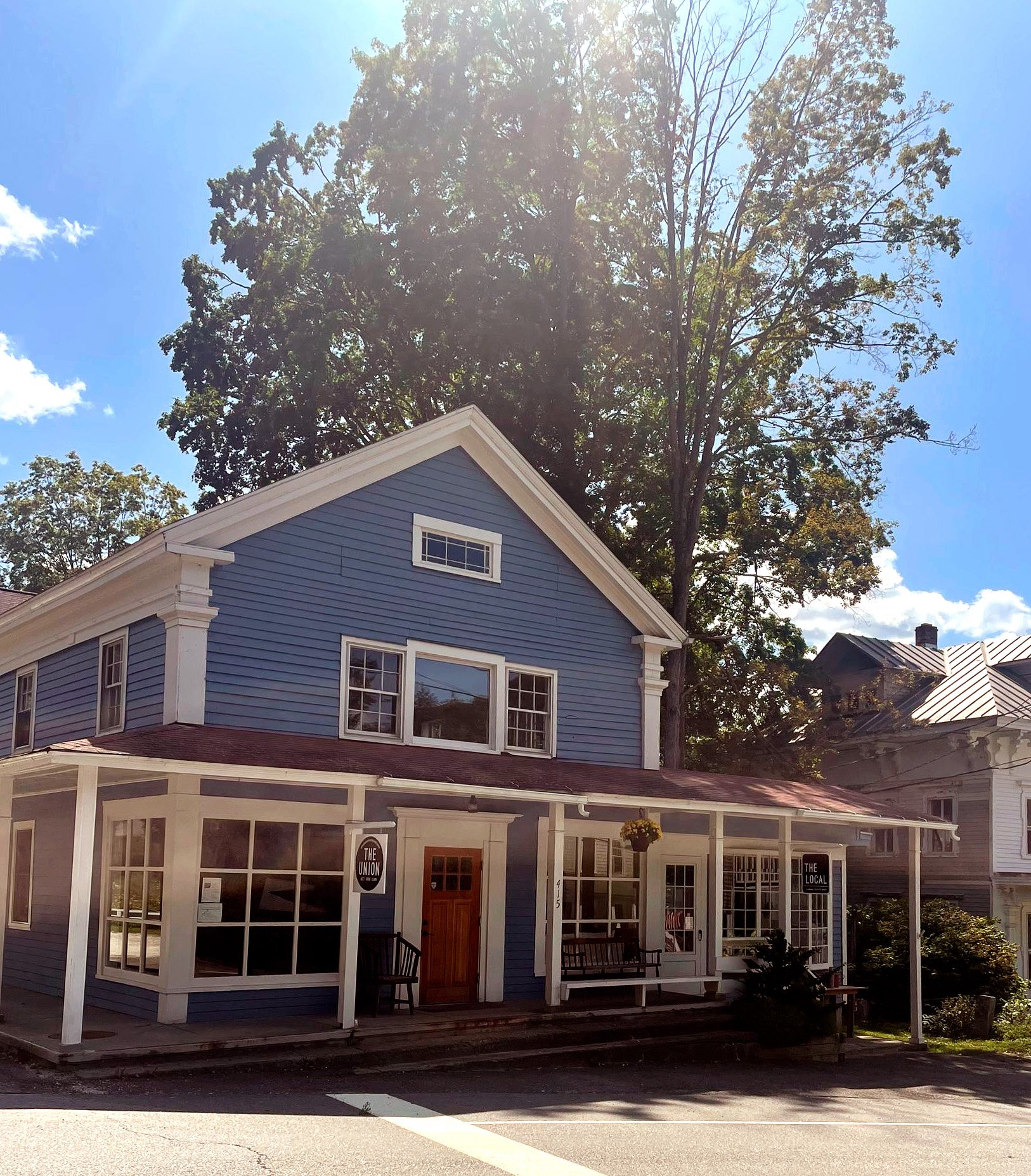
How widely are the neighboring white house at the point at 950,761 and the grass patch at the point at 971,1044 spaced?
824cm

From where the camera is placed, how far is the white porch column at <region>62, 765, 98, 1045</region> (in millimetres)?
11773

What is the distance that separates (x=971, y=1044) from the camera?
20.3m

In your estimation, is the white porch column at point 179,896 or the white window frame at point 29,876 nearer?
the white porch column at point 179,896

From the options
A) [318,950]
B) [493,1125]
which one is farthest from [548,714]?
[493,1125]

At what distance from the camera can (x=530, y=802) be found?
699 inches

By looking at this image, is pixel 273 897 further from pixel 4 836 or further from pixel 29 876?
pixel 29 876

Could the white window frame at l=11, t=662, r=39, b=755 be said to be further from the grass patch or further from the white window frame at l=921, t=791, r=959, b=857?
the white window frame at l=921, t=791, r=959, b=857

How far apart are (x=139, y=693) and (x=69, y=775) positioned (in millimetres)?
1473

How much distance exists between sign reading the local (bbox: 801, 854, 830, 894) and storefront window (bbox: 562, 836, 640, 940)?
2488 millimetres

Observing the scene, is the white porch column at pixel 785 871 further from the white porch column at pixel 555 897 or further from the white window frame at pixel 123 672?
the white window frame at pixel 123 672

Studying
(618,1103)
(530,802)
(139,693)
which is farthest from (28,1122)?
(530,802)

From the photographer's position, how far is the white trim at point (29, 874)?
18.8m

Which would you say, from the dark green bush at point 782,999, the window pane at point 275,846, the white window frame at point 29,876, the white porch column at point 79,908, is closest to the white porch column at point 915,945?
the dark green bush at point 782,999

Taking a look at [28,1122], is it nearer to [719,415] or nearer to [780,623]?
[719,415]
